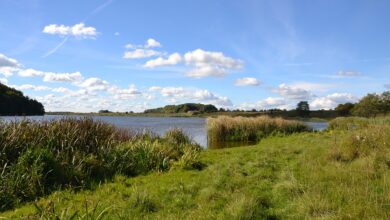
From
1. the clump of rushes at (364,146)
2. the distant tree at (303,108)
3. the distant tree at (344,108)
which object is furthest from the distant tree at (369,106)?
the clump of rushes at (364,146)

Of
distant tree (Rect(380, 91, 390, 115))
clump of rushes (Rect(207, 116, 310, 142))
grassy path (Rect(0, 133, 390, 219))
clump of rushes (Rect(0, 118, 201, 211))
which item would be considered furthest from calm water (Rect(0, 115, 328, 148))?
distant tree (Rect(380, 91, 390, 115))

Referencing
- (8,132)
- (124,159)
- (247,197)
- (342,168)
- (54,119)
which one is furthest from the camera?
(54,119)

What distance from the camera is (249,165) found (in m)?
10.8

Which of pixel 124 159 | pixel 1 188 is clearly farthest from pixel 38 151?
pixel 124 159

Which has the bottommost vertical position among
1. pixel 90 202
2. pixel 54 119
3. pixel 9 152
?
pixel 90 202

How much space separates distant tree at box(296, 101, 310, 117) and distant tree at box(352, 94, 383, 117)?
29.5 metres

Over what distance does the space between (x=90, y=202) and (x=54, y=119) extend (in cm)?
697

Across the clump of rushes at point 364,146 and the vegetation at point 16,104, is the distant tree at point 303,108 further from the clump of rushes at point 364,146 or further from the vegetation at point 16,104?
the clump of rushes at point 364,146

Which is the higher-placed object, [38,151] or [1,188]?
[38,151]

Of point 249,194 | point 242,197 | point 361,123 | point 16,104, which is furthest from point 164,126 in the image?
point 242,197

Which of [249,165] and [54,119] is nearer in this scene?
[249,165]

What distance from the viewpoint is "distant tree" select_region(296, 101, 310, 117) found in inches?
3622

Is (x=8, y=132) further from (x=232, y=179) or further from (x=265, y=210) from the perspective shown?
(x=265, y=210)

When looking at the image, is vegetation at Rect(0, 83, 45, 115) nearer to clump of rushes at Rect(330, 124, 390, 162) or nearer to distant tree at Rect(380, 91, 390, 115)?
clump of rushes at Rect(330, 124, 390, 162)
